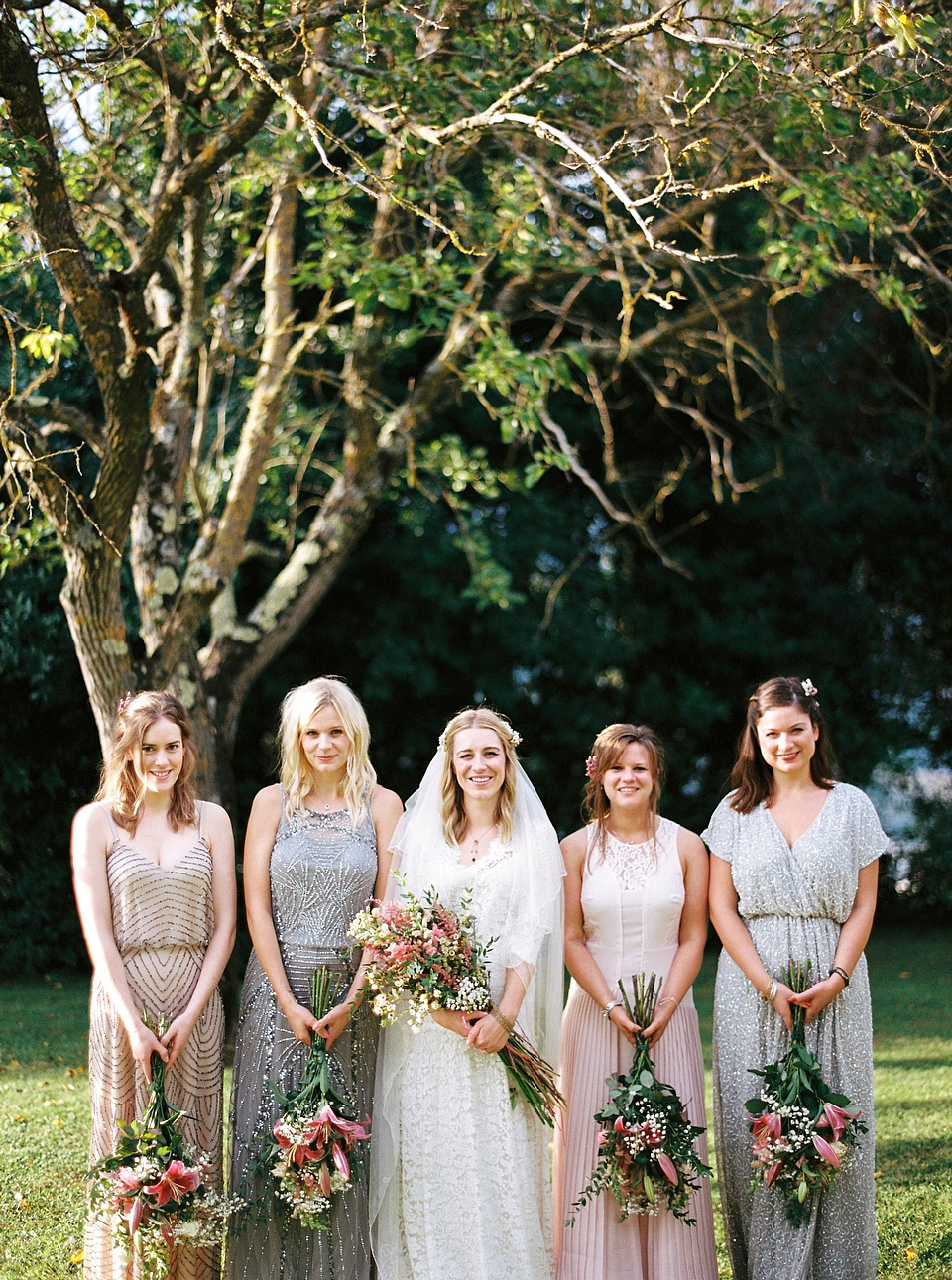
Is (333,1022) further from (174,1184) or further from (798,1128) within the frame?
(798,1128)

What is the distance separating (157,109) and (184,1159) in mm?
5554

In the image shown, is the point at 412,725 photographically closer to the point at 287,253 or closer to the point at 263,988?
the point at 287,253

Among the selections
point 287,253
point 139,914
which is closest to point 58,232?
point 287,253

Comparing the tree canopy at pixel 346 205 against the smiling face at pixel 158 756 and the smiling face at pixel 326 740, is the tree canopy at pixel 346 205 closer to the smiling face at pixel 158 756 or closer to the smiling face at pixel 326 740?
the smiling face at pixel 158 756

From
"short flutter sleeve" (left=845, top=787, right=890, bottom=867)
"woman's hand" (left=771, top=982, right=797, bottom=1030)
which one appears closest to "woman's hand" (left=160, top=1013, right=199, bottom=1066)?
"woman's hand" (left=771, top=982, right=797, bottom=1030)

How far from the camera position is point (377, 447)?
25.3 feet

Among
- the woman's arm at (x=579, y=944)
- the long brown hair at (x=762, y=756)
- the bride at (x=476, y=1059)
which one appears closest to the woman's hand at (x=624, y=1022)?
the woman's arm at (x=579, y=944)

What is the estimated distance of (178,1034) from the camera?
12.6 feet

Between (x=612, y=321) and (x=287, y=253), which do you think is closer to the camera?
(x=287, y=253)

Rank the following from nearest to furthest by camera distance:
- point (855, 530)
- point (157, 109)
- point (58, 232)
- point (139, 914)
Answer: point (139, 914)
point (58, 232)
point (157, 109)
point (855, 530)

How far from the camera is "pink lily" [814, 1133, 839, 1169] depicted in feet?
12.1

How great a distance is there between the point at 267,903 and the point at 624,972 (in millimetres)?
1200

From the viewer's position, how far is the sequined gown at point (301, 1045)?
3941 millimetres

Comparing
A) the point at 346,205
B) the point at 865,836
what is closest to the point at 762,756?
the point at 865,836
